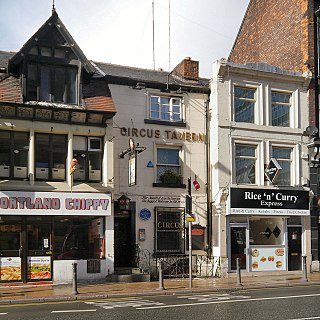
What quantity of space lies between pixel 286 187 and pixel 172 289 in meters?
9.60

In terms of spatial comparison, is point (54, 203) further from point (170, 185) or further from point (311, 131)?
point (311, 131)

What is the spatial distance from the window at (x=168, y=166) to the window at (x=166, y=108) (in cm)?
150

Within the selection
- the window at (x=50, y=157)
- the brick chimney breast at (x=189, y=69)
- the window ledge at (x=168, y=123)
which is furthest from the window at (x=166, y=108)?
the window at (x=50, y=157)

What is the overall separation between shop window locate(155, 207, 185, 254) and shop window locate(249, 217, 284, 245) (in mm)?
3571

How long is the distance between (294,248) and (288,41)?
1142 centimetres

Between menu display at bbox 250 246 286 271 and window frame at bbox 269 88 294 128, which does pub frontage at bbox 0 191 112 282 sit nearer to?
menu display at bbox 250 246 286 271

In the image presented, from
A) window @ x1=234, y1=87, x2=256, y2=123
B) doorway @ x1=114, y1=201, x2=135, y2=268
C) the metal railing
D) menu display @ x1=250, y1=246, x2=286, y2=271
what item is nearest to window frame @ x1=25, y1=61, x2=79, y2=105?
doorway @ x1=114, y1=201, x2=135, y2=268

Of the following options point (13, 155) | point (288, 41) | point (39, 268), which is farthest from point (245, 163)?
point (13, 155)

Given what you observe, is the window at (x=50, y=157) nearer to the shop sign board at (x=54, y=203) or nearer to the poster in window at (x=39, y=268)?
the shop sign board at (x=54, y=203)

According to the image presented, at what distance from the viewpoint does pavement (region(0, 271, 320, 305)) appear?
17.2 meters

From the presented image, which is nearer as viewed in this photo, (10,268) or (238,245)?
(10,268)

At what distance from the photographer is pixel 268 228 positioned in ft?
86.0

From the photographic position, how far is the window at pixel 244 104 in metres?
25.9

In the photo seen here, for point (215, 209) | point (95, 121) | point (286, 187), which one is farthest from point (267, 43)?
point (95, 121)
